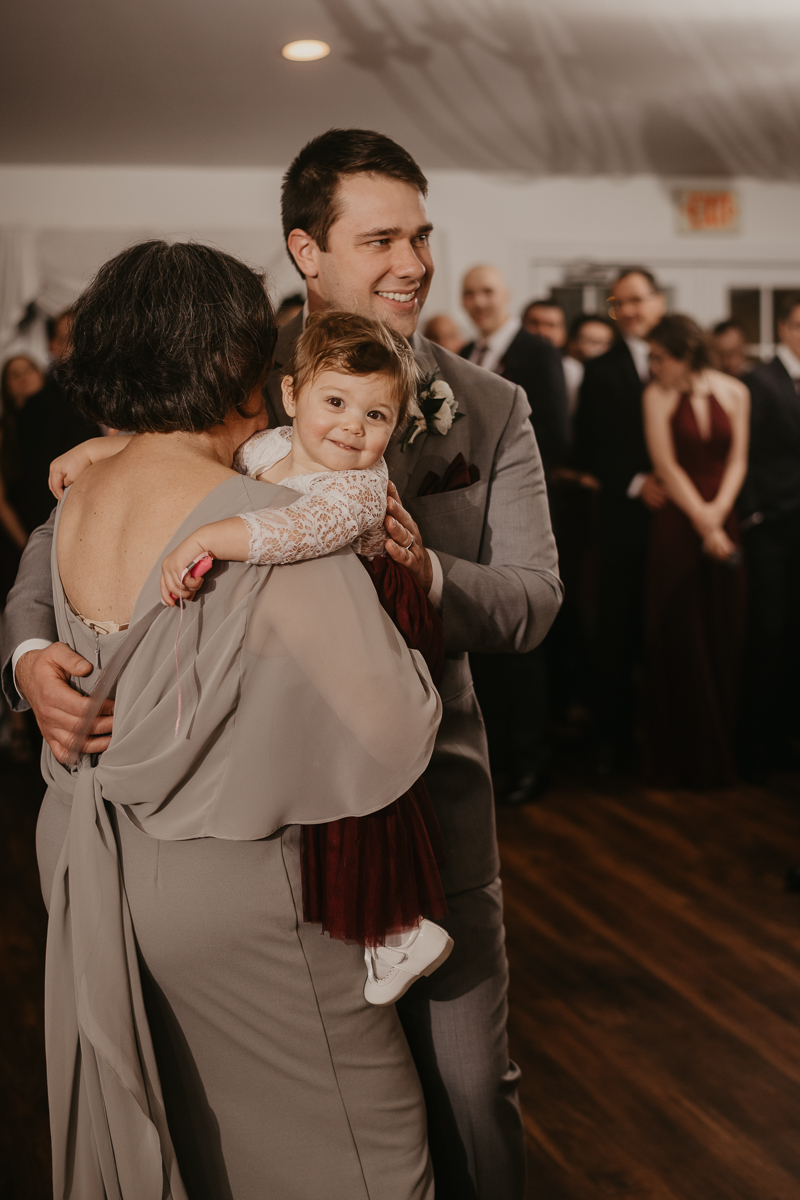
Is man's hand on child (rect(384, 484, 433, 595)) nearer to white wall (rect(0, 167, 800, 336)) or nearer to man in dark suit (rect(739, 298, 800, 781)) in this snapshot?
man in dark suit (rect(739, 298, 800, 781))

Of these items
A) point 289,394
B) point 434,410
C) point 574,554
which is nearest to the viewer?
point 289,394

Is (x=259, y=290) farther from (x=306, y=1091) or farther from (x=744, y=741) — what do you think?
(x=744, y=741)

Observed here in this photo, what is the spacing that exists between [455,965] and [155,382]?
39.2 inches

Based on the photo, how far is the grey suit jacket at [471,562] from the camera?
1.53 m

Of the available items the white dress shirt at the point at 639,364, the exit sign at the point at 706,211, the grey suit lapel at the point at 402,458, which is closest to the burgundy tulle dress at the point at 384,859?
the grey suit lapel at the point at 402,458

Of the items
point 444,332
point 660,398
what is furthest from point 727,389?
point 444,332

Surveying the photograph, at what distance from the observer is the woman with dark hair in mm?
1152

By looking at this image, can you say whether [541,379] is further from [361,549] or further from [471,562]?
[361,549]

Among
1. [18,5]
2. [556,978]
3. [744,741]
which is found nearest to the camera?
[556,978]

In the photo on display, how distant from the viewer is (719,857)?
12.3 feet

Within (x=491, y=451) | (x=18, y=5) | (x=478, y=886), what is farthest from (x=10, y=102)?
(x=478, y=886)

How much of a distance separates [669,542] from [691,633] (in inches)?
15.9

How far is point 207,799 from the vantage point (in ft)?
3.82

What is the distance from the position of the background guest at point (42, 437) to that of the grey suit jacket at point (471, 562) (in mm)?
3268
